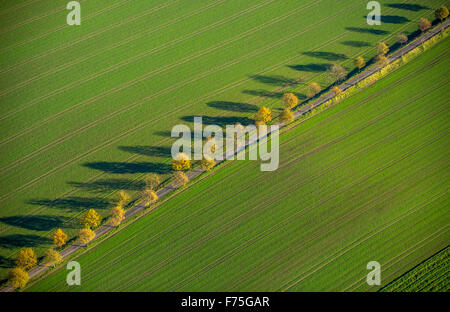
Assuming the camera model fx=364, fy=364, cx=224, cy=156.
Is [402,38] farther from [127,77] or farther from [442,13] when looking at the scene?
[127,77]

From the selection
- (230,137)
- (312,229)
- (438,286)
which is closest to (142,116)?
(230,137)

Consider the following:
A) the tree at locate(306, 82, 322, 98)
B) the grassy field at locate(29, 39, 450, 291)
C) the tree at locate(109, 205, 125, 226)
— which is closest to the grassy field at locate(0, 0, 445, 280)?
the tree at locate(306, 82, 322, 98)

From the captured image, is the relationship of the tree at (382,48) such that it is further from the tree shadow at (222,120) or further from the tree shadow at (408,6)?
the tree shadow at (222,120)

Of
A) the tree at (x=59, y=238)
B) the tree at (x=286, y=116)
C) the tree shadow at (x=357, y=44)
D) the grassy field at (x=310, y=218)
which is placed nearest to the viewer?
the tree at (x=59, y=238)

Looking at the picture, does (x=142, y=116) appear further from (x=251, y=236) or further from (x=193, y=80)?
(x=251, y=236)

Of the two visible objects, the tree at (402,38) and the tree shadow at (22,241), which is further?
the tree at (402,38)

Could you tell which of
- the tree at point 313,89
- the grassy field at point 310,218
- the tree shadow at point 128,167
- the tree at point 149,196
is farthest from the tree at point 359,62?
the tree at point 149,196

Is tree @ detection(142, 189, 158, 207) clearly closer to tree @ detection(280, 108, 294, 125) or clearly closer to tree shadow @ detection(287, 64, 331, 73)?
tree @ detection(280, 108, 294, 125)
